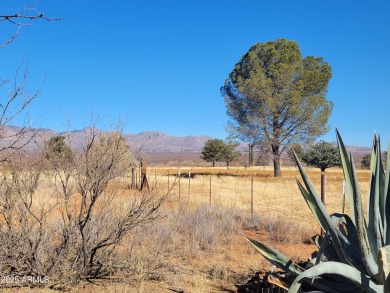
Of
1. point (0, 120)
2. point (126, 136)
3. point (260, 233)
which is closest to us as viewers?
point (0, 120)

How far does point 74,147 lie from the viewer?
495cm

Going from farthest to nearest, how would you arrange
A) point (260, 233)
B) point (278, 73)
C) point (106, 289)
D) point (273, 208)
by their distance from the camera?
point (278, 73)
point (273, 208)
point (260, 233)
point (106, 289)

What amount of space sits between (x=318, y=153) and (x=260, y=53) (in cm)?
1946

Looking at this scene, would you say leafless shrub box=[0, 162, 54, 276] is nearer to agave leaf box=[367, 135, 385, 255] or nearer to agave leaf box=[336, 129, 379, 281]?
agave leaf box=[336, 129, 379, 281]

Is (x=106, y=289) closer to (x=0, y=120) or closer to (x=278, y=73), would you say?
(x=0, y=120)

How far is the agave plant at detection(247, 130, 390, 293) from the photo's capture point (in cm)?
244

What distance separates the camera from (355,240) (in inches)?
118

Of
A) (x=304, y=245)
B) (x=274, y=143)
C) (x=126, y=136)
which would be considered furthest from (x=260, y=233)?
(x=274, y=143)

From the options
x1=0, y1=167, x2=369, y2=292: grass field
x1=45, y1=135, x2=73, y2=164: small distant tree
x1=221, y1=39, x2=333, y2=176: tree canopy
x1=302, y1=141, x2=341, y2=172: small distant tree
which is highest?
x1=221, y1=39, x2=333, y2=176: tree canopy

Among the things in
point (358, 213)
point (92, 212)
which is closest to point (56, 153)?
point (92, 212)

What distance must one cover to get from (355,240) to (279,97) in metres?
27.5

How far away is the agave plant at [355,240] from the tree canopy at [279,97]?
87.2 feet

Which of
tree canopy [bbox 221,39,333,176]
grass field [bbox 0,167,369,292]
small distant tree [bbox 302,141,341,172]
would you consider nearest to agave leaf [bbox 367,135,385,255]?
grass field [bbox 0,167,369,292]

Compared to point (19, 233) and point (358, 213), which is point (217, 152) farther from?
point (358, 213)
